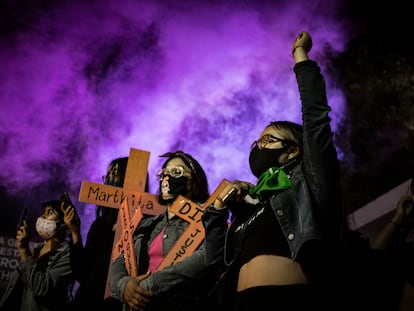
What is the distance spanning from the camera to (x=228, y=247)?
104 inches

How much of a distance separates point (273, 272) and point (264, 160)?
0.77m

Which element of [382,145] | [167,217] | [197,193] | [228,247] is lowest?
[228,247]

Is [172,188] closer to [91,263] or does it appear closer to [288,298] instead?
[91,263]

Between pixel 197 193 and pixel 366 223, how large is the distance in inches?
149

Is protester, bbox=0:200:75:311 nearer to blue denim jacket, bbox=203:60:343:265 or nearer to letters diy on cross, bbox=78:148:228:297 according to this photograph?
letters diy on cross, bbox=78:148:228:297

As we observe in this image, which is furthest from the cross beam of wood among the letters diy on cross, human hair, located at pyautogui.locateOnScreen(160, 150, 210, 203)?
human hair, located at pyautogui.locateOnScreen(160, 150, 210, 203)

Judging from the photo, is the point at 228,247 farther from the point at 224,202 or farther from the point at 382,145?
the point at 382,145

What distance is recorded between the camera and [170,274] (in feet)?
9.43

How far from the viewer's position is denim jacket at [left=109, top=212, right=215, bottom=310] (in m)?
2.84

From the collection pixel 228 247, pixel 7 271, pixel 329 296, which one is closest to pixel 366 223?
pixel 228 247

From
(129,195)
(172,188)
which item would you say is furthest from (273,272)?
(129,195)

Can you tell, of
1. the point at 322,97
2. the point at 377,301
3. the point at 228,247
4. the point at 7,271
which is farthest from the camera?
the point at 7,271

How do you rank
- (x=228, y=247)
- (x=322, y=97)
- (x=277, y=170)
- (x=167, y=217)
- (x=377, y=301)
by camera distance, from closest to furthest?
(x=322, y=97)
(x=277, y=170)
(x=228, y=247)
(x=377, y=301)
(x=167, y=217)

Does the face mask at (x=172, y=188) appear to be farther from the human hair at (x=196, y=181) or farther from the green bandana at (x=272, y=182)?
the green bandana at (x=272, y=182)
